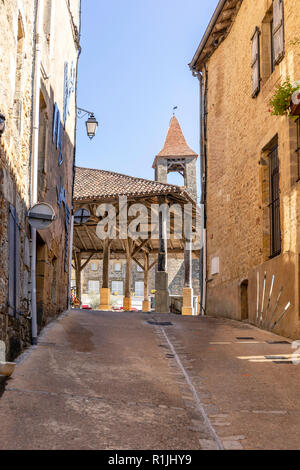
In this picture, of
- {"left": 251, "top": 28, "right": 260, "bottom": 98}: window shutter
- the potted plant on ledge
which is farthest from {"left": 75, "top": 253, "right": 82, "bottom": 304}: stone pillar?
the potted plant on ledge

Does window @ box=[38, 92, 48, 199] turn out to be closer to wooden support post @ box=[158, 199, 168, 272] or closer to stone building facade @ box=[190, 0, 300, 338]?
stone building facade @ box=[190, 0, 300, 338]

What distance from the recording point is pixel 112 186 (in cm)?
1909

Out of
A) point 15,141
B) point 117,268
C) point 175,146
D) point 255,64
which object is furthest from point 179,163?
point 15,141

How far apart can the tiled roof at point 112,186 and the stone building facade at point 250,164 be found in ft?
10.1

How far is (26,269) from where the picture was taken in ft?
24.6

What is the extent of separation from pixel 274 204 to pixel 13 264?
202 inches

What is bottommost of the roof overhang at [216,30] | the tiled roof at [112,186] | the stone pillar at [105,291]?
the stone pillar at [105,291]

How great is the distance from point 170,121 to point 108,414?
44.3 m

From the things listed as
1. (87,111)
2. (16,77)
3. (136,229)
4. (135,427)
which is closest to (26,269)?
(16,77)

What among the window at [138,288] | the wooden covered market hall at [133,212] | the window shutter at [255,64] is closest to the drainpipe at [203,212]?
the wooden covered market hall at [133,212]

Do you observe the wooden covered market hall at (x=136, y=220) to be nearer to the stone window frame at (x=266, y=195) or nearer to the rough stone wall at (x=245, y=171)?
the rough stone wall at (x=245, y=171)

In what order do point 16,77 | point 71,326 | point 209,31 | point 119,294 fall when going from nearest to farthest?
point 16,77 → point 71,326 → point 209,31 → point 119,294

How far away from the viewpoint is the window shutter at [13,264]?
20.3 ft

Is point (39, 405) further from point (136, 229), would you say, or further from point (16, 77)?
point (136, 229)
